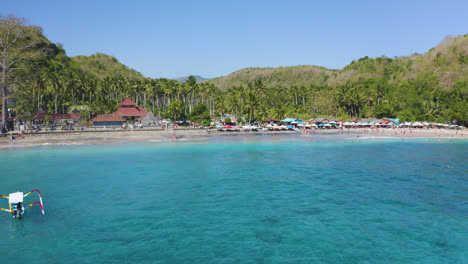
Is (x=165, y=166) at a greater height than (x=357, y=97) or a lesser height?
lesser

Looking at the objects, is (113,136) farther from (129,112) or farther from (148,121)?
(129,112)

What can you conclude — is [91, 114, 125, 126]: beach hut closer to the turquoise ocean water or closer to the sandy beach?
the sandy beach

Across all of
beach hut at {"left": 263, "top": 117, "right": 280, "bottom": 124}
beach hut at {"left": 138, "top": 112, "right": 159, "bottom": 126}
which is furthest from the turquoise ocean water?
beach hut at {"left": 263, "top": 117, "right": 280, "bottom": 124}

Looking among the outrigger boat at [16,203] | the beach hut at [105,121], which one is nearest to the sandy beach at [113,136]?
the beach hut at [105,121]

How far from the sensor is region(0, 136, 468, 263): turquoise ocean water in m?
14.7

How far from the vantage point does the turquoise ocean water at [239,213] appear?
14.7m

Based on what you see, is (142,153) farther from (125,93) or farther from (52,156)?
(125,93)

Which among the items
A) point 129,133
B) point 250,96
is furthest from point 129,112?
point 250,96

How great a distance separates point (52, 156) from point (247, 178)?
3086cm

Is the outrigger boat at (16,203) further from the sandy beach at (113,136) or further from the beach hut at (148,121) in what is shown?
the beach hut at (148,121)

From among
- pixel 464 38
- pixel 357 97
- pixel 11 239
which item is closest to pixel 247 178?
pixel 11 239

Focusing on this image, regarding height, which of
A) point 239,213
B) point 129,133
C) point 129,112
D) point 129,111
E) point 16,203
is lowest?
point 239,213

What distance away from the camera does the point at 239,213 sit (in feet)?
65.8

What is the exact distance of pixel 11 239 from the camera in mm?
16062
